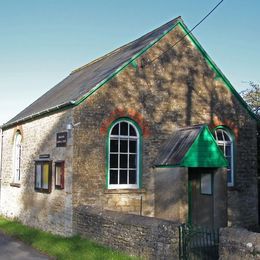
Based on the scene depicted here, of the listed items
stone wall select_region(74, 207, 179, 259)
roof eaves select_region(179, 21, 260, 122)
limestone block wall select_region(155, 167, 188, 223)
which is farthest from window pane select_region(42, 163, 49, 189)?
roof eaves select_region(179, 21, 260, 122)

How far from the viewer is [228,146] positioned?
54.9 feet

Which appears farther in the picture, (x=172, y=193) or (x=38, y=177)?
(x=38, y=177)

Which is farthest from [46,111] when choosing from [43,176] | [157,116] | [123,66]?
[157,116]

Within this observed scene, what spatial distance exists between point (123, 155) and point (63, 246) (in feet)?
13.5

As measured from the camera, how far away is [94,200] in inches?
534

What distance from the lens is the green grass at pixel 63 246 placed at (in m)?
10.2

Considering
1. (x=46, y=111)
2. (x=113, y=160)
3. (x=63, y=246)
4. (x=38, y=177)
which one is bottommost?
(x=63, y=246)

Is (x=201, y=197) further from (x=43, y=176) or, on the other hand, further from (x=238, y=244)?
(x=238, y=244)

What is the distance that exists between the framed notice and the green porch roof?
3245 mm

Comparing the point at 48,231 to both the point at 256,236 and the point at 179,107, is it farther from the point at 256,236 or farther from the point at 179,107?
the point at 256,236

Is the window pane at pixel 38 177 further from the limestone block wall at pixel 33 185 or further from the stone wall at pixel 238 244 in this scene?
the stone wall at pixel 238 244

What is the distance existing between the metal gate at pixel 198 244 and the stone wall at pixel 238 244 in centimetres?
73

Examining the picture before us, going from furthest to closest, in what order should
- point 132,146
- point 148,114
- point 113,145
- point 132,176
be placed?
1. point 148,114
2. point 132,146
3. point 132,176
4. point 113,145

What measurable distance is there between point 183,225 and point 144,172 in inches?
228
